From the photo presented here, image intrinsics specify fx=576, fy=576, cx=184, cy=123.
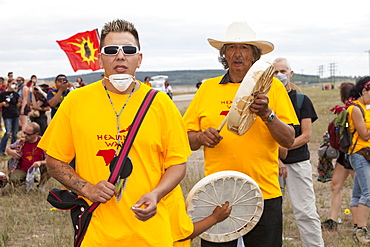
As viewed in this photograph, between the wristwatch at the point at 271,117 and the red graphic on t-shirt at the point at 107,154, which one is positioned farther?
the wristwatch at the point at 271,117

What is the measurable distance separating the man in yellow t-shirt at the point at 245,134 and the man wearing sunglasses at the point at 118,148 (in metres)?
0.96

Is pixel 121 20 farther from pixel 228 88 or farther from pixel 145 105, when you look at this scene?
pixel 228 88

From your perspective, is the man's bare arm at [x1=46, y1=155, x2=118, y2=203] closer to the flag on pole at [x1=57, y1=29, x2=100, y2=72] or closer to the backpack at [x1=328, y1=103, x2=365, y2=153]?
the backpack at [x1=328, y1=103, x2=365, y2=153]

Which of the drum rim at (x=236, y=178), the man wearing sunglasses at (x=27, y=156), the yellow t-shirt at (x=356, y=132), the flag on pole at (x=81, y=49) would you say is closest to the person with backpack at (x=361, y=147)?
the yellow t-shirt at (x=356, y=132)

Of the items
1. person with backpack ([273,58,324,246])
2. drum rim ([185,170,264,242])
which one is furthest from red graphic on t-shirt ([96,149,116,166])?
person with backpack ([273,58,324,246])

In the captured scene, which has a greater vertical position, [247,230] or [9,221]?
[247,230]

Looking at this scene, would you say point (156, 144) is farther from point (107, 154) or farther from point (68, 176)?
point (68, 176)

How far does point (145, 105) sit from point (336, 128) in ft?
14.4

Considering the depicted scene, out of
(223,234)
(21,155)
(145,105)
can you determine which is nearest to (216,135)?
(223,234)

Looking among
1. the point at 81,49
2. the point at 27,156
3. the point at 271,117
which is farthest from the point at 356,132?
the point at 81,49

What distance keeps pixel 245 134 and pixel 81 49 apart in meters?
10.9

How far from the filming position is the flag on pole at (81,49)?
1414 cm

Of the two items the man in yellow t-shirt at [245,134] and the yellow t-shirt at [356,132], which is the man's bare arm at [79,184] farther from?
the yellow t-shirt at [356,132]

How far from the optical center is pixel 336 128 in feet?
23.0
